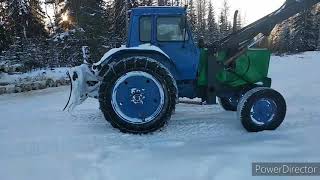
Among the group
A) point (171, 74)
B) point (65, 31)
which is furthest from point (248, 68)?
point (65, 31)

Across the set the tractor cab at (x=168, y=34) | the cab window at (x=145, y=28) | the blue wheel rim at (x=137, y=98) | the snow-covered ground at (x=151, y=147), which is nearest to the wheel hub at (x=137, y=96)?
the blue wheel rim at (x=137, y=98)

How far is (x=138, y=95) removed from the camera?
7.78m

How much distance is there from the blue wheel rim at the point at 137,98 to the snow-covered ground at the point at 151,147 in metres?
0.39

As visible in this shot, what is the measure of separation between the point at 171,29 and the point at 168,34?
11cm

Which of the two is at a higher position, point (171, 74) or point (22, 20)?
point (22, 20)

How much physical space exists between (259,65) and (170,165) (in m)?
3.65

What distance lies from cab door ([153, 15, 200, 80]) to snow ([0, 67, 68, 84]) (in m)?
15.8

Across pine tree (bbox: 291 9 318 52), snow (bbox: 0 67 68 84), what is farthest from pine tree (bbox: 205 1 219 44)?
snow (bbox: 0 67 68 84)

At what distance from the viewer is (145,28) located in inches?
326

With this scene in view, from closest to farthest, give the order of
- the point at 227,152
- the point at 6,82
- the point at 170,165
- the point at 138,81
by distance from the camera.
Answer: the point at 170,165, the point at 227,152, the point at 138,81, the point at 6,82

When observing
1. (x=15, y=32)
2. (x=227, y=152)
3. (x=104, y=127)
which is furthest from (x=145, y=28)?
(x=15, y=32)

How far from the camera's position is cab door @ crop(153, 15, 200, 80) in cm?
814

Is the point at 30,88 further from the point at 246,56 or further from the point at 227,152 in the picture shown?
the point at 227,152

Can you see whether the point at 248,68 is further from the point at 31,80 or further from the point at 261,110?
the point at 31,80
